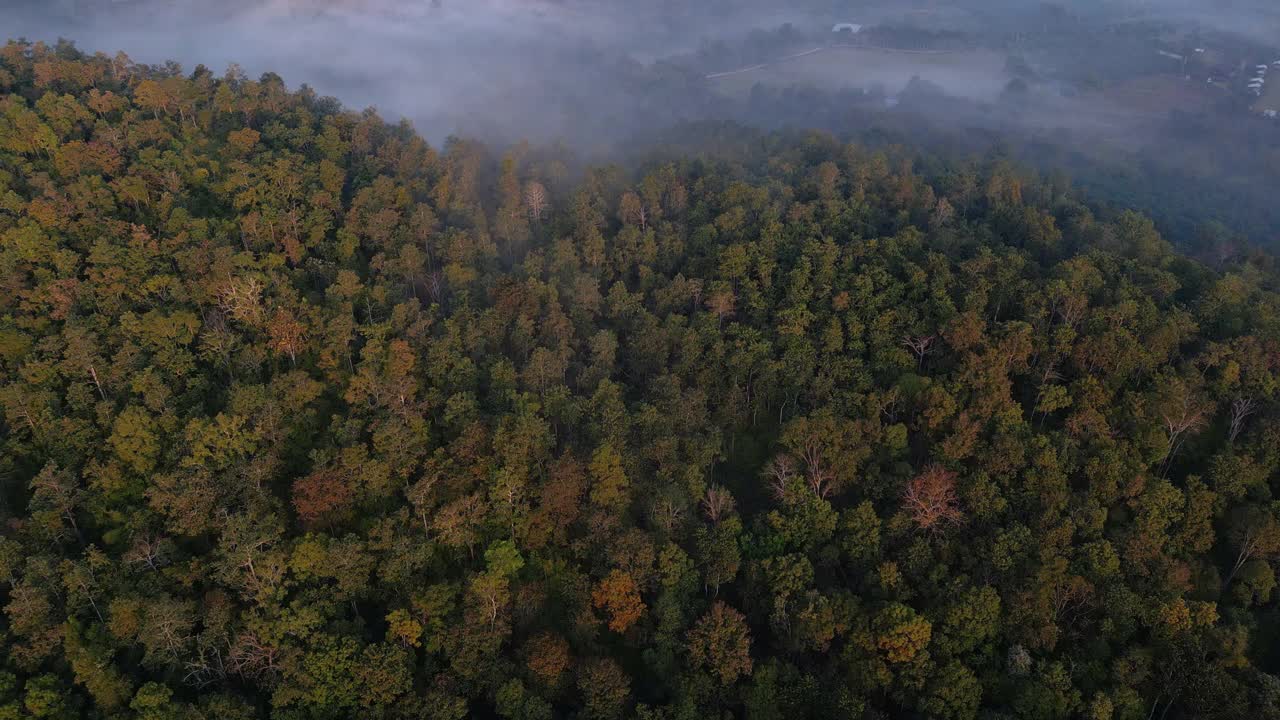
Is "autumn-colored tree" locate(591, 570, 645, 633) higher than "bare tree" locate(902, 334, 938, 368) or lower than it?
lower

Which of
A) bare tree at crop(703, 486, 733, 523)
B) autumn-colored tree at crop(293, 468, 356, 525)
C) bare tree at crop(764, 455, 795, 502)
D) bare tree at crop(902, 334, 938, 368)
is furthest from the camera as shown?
bare tree at crop(902, 334, 938, 368)

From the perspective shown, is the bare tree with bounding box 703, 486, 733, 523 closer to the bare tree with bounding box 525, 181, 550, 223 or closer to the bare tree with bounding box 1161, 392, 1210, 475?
the bare tree with bounding box 1161, 392, 1210, 475

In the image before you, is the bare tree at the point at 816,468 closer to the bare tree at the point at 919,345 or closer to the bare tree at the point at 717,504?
the bare tree at the point at 717,504

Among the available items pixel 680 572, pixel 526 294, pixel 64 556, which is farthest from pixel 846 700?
pixel 64 556

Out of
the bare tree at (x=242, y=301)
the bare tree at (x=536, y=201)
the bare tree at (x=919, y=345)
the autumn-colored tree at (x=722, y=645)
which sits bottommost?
the autumn-colored tree at (x=722, y=645)

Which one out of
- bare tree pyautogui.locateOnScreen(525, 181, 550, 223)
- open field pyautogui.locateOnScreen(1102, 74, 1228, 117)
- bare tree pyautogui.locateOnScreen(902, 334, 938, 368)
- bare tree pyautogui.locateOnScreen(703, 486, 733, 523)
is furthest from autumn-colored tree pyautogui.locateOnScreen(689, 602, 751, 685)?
open field pyautogui.locateOnScreen(1102, 74, 1228, 117)

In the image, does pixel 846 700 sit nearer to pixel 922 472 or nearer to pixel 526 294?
pixel 922 472

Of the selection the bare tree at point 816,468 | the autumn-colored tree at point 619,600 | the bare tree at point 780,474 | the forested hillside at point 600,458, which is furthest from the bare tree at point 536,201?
the autumn-colored tree at point 619,600

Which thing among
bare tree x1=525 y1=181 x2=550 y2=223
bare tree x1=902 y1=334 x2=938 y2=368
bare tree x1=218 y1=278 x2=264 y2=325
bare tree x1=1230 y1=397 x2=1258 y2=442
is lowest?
bare tree x1=1230 y1=397 x2=1258 y2=442
